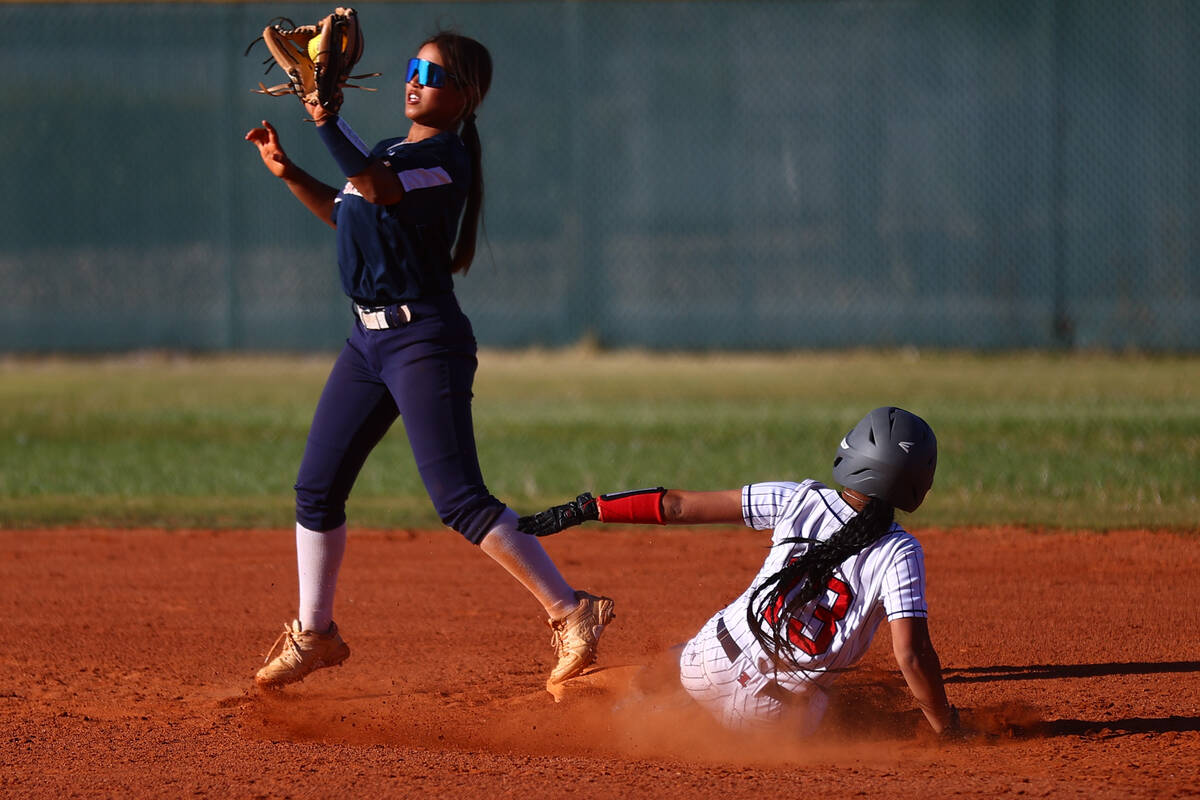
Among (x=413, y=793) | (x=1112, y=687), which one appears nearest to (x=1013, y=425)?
(x=1112, y=687)

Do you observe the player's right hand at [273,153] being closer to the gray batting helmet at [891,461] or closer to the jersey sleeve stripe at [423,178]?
the jersey sleeve stripe at [423,178]

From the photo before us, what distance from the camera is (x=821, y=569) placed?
398cm

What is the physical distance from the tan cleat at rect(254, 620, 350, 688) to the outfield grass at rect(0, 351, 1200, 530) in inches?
131

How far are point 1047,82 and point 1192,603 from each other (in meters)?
11.2

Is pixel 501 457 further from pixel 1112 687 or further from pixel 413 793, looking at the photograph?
pixel 413 793

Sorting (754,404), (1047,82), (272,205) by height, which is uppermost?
(1047,82)

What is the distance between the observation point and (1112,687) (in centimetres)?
497

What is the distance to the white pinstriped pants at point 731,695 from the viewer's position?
4.23m

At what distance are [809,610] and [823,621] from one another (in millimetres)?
48

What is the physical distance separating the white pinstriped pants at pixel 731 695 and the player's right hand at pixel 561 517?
0.57 meters

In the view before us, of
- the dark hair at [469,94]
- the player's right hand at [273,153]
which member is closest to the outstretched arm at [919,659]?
the dark hair at [469,94]

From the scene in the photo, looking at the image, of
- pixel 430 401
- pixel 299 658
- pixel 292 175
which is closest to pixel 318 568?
pixel 299 658

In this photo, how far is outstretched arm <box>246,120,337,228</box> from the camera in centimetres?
461

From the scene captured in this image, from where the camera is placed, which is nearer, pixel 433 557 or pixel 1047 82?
pixel 433 557
